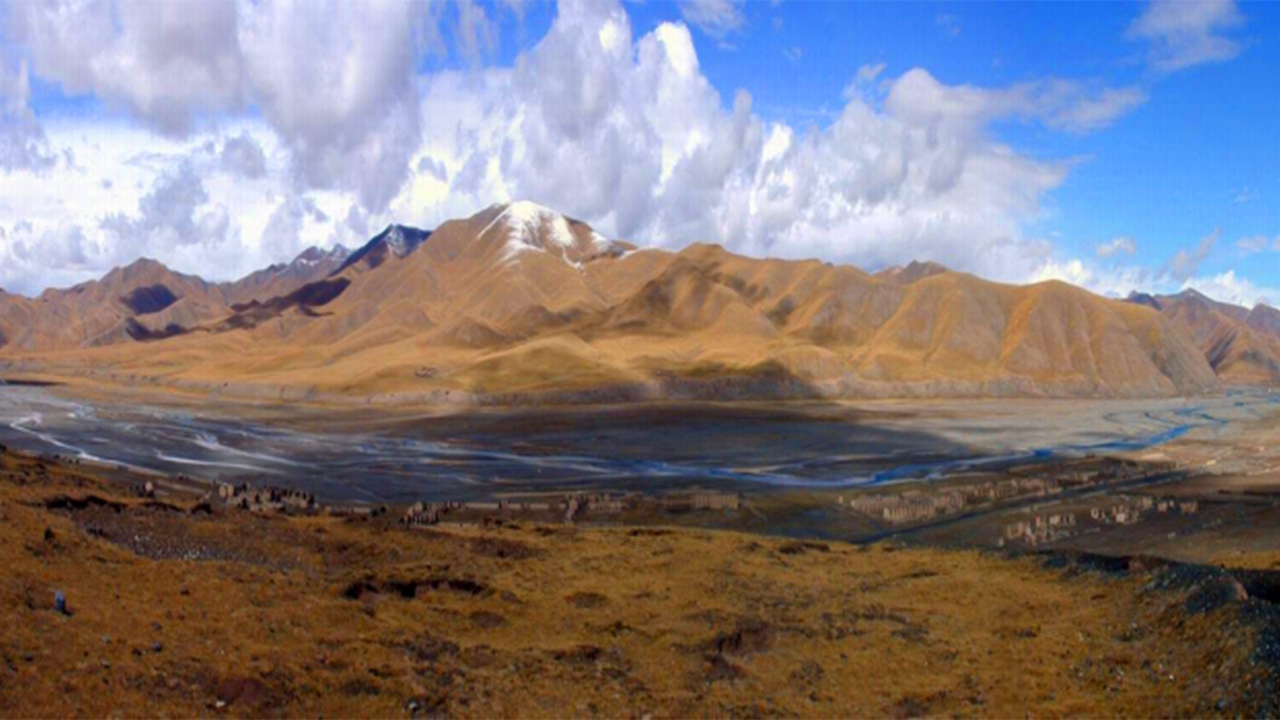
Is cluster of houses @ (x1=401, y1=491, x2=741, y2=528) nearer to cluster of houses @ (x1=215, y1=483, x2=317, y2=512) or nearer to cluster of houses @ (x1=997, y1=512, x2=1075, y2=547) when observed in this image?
cluster of houses @ (x1=215, y1=483, x2=317, y2=512)

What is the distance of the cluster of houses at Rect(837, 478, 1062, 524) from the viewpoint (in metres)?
53.7

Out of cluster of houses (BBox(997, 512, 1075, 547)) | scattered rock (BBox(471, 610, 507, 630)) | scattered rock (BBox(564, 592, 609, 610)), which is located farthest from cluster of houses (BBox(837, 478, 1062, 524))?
scattered rock (BBox(471, 610, 507, 630))

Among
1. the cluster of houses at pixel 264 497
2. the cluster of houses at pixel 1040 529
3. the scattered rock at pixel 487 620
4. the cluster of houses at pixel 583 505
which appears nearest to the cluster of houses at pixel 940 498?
the cluster of houses at pixel 1040 529

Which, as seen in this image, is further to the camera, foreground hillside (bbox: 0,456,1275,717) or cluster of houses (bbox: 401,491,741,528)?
cluster of houses (bbox: 401,491,741,528)

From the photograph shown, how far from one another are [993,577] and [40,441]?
83908 mm

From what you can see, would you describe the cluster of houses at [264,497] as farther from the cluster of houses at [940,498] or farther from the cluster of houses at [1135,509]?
the cluster of houses at [1135,509]

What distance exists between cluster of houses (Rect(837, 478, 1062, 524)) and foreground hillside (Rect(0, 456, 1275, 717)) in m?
21.0

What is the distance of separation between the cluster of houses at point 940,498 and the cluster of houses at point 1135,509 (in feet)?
18.5

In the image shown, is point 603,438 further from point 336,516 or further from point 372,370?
point 372,370

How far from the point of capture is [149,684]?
51.9 feet

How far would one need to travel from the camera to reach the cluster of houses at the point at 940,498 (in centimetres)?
5366

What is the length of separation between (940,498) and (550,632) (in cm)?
4106

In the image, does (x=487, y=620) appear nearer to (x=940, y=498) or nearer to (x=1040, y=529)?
(x=1040, y=529)

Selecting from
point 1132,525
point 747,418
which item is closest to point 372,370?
point 747,418
